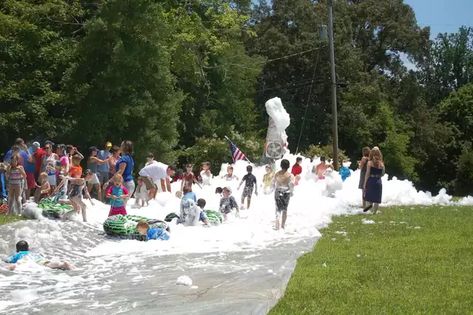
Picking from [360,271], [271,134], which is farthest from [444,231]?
[271,134]

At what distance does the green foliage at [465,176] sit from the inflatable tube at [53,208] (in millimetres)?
39115

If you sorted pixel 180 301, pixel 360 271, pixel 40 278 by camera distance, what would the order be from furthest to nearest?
pixel 40 278, pixel 360 271, pixel 180 301

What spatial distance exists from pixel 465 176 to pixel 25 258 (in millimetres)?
43582

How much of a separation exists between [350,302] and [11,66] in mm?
24911

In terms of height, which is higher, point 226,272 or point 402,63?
point 402,63

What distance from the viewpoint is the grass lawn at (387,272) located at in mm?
7441

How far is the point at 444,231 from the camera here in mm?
13531

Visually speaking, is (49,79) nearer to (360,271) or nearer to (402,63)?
(360,271)

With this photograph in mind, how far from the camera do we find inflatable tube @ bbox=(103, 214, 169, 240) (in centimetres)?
1407

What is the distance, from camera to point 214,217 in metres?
16.4

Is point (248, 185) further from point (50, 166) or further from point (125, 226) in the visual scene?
point (125, 226)

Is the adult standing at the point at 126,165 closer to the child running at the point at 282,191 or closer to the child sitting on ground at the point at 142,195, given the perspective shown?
the child sitting on ground at the point at 142,195

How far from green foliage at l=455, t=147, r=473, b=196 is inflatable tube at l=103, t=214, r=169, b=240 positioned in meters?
39.1

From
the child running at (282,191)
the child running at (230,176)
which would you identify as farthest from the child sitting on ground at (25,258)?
the child running at (230,176)
